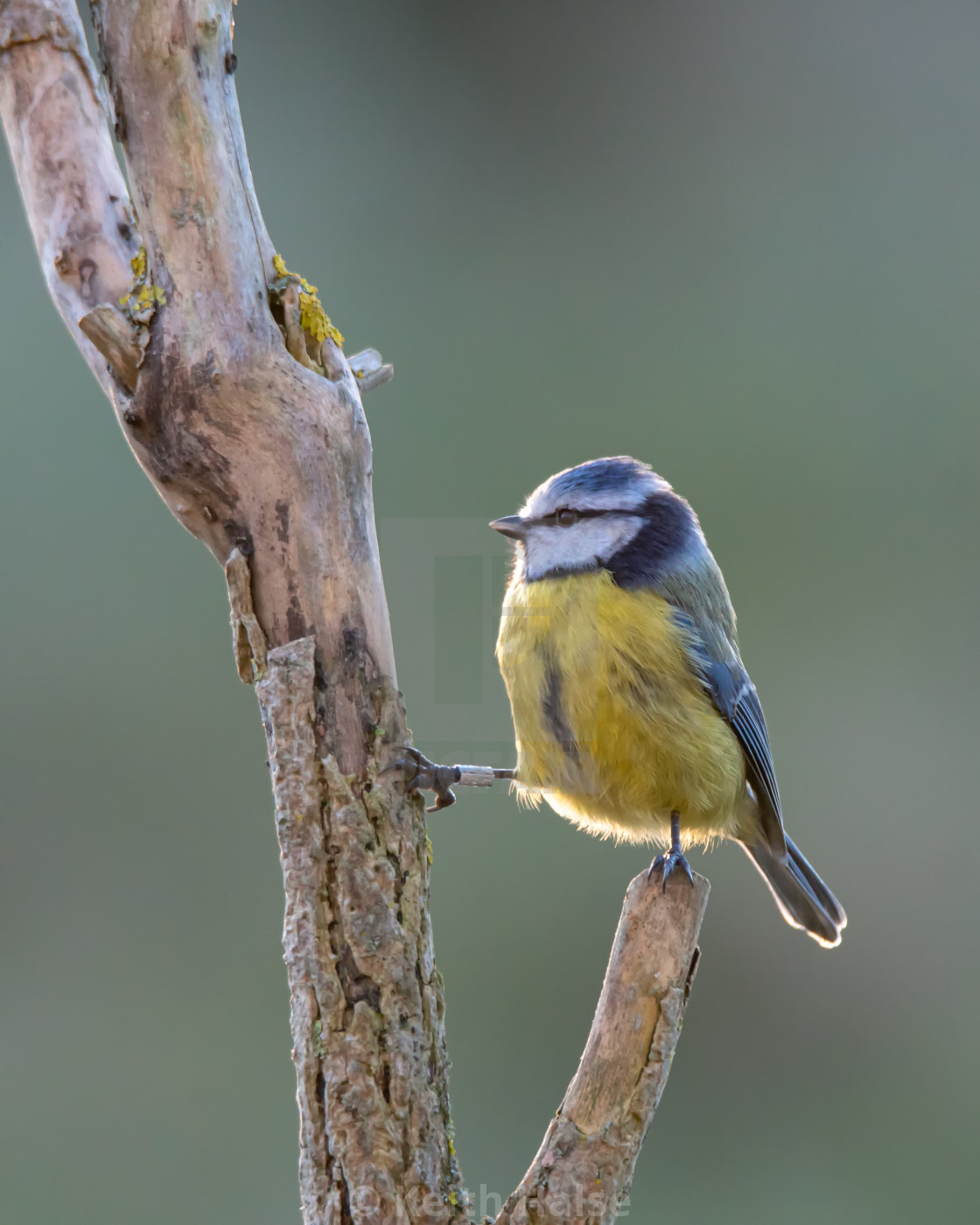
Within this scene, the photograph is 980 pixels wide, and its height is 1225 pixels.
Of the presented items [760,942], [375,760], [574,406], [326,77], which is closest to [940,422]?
[574,406]

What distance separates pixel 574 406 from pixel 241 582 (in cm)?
295

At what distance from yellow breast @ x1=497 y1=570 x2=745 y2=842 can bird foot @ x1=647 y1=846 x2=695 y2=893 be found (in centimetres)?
19

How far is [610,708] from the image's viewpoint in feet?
5.15

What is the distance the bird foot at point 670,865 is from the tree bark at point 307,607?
33 mm

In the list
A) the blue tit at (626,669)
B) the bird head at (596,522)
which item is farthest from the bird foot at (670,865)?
the bird head at (596,522)

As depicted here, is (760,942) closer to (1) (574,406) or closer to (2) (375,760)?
(1) (574,406)

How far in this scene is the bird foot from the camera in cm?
135

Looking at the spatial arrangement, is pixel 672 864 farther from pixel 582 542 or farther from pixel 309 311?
pixel 309 311

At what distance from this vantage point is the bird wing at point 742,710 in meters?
1.64

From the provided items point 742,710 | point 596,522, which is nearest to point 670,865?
point 742,710

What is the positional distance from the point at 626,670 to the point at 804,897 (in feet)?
1.93

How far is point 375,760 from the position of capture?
1237 mm

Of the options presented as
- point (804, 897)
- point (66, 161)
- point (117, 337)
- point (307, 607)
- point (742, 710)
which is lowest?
point (804, 897)

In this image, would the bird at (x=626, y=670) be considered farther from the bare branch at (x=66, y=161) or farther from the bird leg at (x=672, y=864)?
the bare branch at (x=66, y=161)
